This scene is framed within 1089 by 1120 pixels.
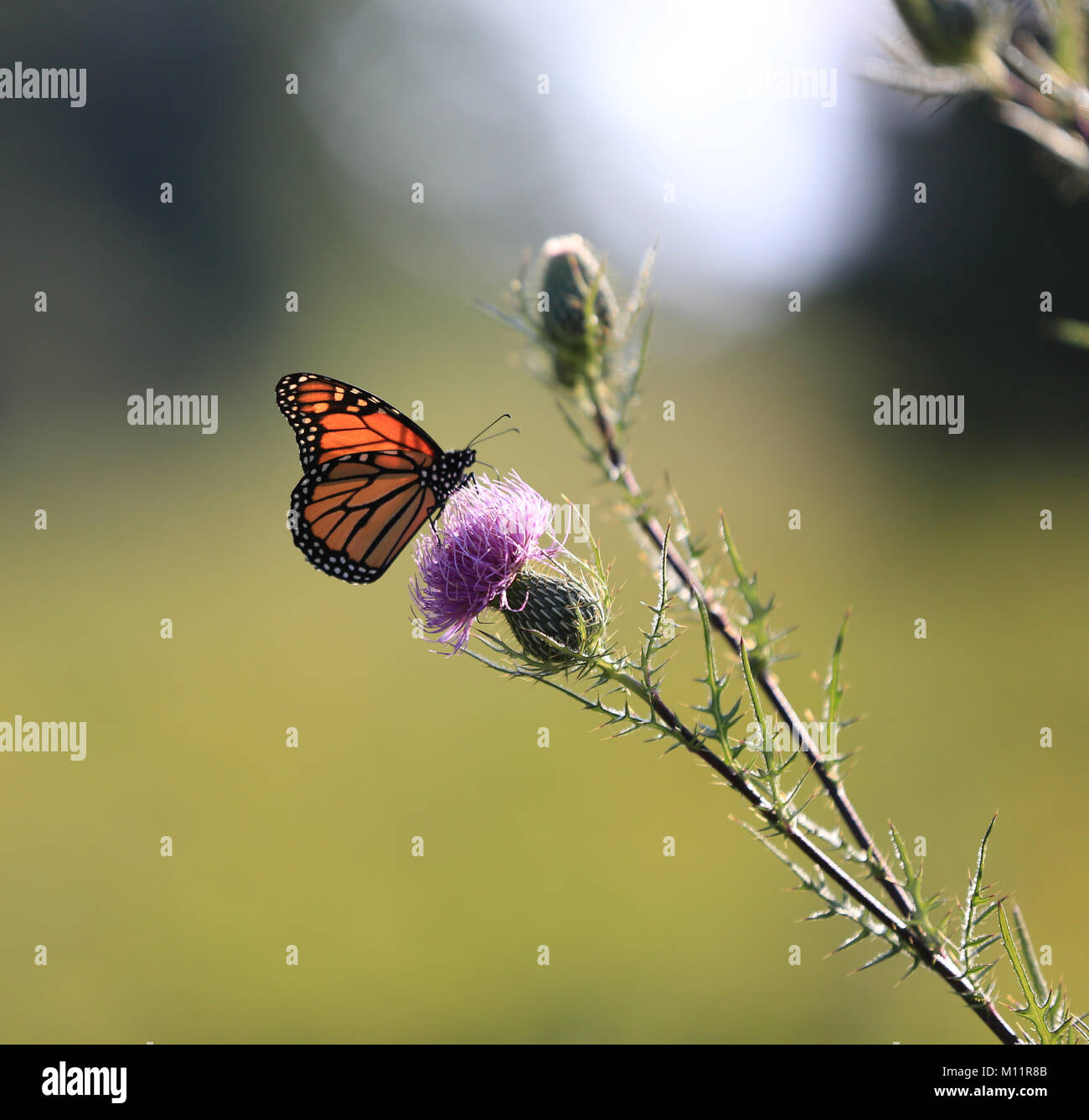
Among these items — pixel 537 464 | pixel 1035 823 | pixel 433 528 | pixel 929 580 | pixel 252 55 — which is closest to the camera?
pixel 433 528

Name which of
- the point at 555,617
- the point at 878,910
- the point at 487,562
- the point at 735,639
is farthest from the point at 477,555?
the point at 878,910

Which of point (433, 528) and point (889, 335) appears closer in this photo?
point (433, 528)

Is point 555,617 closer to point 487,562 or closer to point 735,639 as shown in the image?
point 487,562

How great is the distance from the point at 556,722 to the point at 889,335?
13.4m

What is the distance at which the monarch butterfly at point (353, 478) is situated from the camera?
353cm

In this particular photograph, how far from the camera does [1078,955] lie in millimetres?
6211

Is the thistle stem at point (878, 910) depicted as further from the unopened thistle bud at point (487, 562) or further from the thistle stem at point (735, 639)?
the unopened thistle bud at point (487, 562)

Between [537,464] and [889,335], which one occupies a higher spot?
[889,335]

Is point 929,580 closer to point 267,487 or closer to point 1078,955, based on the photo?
point 1078,955

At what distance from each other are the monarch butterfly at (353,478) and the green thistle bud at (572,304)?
2.88ft

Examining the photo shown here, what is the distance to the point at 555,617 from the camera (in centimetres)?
251

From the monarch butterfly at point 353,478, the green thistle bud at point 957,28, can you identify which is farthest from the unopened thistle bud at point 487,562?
the green thistle bud at point 957,28

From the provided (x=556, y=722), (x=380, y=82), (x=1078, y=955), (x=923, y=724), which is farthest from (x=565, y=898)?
(x=380, y=82)

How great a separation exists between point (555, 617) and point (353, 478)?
1390 millimetres
